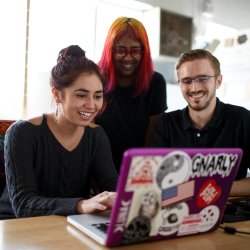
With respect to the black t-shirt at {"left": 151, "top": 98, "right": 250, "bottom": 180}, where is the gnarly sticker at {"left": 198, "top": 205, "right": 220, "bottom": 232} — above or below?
below

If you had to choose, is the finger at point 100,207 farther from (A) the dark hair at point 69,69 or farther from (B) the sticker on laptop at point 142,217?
(A) the dark hair at point 69,69

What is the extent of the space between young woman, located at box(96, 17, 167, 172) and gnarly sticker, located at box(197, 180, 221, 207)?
1.11 metres

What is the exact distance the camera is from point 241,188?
1.24 metres

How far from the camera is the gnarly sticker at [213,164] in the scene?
607mm

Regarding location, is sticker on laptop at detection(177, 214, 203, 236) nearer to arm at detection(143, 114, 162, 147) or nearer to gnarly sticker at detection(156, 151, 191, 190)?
gnarly sticker at detection(156, 151, 191, 190)

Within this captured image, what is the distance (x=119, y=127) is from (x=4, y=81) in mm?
1266

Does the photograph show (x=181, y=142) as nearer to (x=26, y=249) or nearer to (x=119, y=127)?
(x=119, y=127)

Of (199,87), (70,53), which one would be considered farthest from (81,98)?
(199,87)

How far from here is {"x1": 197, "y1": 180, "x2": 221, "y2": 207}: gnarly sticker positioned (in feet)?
2.14

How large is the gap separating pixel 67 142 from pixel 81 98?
0.70 feet

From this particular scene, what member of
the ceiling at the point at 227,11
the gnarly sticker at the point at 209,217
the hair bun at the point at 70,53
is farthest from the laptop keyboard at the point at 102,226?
the ceiling at the point at 227,11

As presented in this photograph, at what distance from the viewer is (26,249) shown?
0.60 m

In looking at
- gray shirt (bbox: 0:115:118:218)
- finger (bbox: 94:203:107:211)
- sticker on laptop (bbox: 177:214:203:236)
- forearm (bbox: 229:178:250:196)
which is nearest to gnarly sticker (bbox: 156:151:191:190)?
sticker on laptop (bbox: 177:214:203:236)

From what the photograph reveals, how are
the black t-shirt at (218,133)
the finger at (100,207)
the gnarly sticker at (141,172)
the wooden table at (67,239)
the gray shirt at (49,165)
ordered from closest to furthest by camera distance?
the gnarly sticker at (141,172) < the wooden table at (67,239) < the finger at (100,207) < the gray shirt at (49,165) < the black t-shirt at (218,133)
